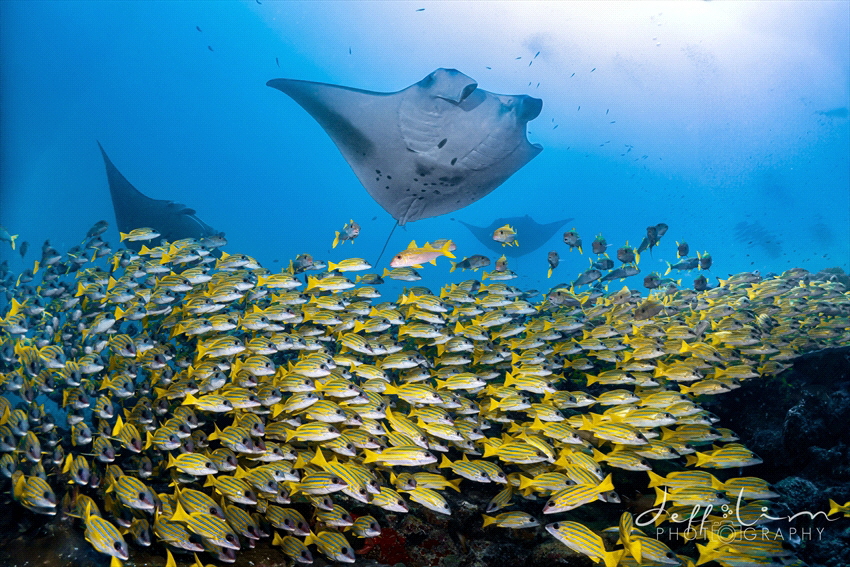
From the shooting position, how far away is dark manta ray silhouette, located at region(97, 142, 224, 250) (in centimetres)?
1102

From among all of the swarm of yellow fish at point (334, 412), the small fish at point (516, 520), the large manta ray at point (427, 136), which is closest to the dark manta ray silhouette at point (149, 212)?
the swarm of yellow fish at point (334, 412)

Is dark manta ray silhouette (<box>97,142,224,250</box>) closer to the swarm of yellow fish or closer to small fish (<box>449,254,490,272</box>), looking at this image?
the swarm of yellow fish

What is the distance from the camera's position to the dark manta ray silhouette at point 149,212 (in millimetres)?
11016

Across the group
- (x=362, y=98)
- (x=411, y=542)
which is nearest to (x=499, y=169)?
(x=362, y=98)

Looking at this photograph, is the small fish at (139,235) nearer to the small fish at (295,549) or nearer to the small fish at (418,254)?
the small fish at (418,254)

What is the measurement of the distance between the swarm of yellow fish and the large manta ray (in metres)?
2.50

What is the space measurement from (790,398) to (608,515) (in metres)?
3.37

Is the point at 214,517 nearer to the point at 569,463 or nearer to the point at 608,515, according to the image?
the point at 569,463

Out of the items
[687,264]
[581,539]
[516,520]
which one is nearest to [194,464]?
[516,520]

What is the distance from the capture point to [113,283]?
5.13 metres

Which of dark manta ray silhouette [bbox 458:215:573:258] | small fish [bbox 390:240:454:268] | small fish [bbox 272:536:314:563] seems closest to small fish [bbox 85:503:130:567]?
small fish [bbox 272:536:314:563]

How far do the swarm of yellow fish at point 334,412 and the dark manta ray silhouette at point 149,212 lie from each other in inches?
199

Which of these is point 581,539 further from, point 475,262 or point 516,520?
point 475,262

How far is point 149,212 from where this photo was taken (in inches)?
449
